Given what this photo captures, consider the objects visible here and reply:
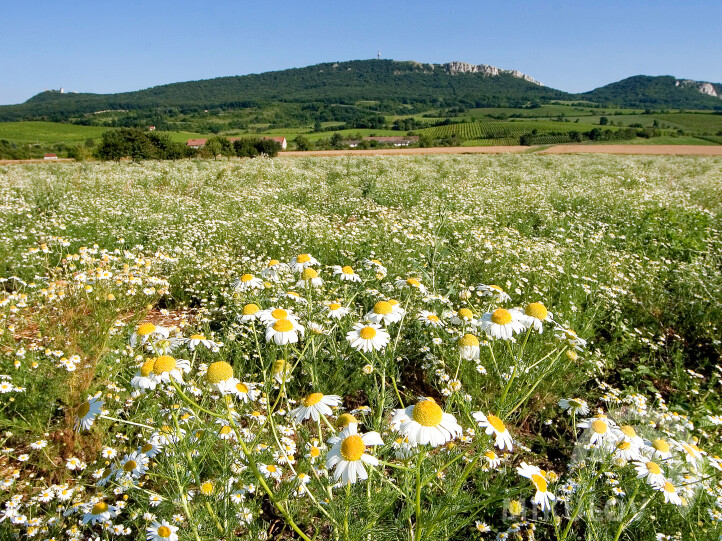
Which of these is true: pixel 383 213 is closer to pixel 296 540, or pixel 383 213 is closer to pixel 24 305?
pixel 24 305

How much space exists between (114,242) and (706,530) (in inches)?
280

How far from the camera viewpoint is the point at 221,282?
495 cm

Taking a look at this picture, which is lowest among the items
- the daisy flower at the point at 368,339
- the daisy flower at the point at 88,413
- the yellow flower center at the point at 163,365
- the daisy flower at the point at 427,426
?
the daisy flower at the point at 88,413

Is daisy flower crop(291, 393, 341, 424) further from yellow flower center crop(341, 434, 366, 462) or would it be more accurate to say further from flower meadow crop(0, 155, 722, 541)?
yellow flower center crop(341, 434, 366, 462)

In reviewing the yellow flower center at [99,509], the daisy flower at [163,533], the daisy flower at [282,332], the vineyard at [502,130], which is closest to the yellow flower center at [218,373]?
the daisy flower at [282,332]

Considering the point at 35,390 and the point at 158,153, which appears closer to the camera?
the point at 35,390

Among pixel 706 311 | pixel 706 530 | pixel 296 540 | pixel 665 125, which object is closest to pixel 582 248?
pixel 706 311

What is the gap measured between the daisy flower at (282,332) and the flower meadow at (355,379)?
2cm

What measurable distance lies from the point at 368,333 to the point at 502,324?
25.0 inches

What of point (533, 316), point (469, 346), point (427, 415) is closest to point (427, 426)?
point (427, 415)

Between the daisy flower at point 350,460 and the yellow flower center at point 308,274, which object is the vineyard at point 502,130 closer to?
the yellow flower center at point 308,274

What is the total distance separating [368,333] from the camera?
1.93 meters

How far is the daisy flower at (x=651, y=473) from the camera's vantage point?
1.71 m

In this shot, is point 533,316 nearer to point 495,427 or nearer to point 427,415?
point 495,427
